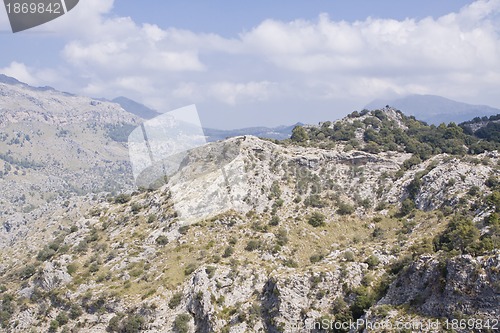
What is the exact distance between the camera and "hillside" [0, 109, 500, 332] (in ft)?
162

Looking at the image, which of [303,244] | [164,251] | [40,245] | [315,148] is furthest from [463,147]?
[40,245]

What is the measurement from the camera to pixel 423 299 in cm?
4303

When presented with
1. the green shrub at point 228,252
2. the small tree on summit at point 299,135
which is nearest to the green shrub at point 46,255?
the green shrub at point 228,252

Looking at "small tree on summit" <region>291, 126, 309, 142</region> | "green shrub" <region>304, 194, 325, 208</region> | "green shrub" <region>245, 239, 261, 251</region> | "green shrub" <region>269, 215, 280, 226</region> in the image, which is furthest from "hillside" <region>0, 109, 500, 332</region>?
"small tree on summit" <region>291, 126, 309, 142</region>

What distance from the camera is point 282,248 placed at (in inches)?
2689

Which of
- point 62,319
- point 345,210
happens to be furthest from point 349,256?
point 62,319

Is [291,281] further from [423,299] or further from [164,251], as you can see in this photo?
[164,251]

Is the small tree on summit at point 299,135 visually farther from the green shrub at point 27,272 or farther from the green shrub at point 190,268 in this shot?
the green shrub at point 27,272

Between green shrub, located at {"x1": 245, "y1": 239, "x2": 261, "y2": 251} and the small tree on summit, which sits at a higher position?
the small tree on summit

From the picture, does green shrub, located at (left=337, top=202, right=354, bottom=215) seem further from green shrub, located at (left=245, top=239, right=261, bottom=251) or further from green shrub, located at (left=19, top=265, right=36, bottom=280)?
green shrub, located at (left=19, top=265, right=36, bottom=280)

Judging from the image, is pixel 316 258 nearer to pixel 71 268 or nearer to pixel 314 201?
pixel 314 201

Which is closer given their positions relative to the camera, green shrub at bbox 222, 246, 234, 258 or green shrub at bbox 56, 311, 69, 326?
green shrub at bbox 56, 311, 69, 326

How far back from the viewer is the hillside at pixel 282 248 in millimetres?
49312

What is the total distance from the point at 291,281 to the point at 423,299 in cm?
1840
